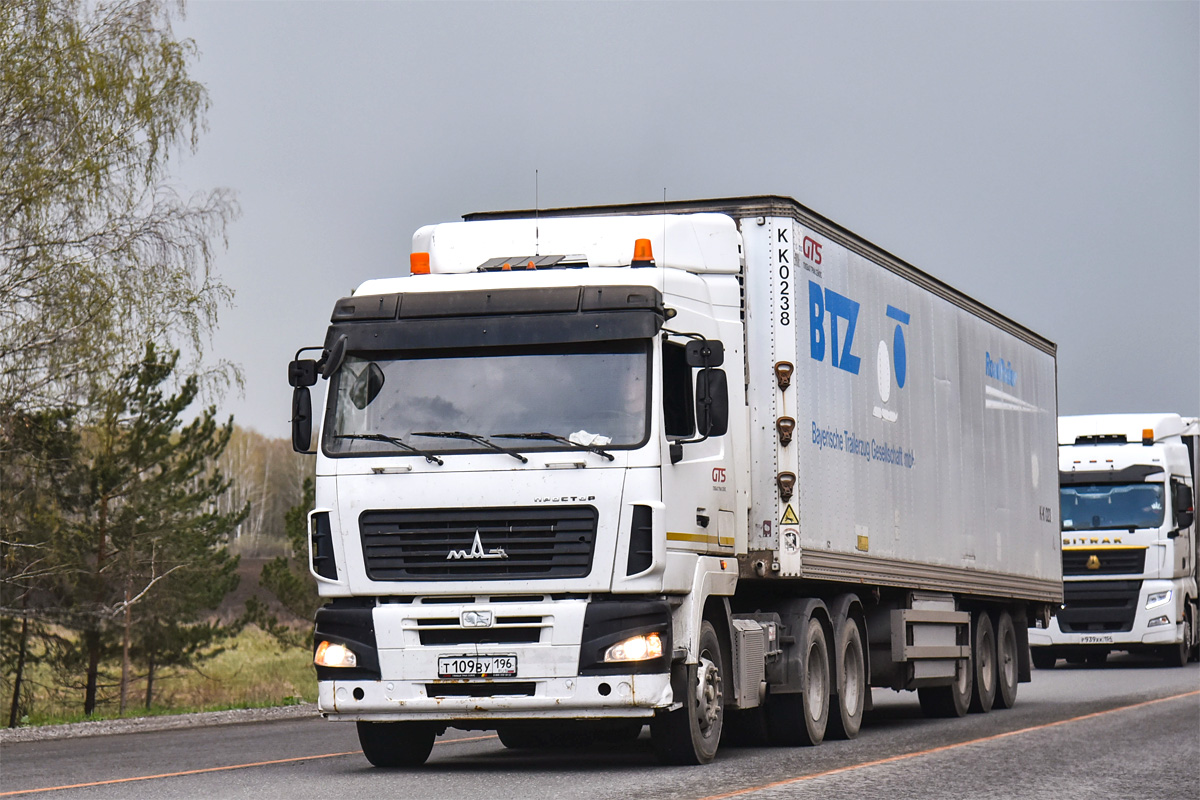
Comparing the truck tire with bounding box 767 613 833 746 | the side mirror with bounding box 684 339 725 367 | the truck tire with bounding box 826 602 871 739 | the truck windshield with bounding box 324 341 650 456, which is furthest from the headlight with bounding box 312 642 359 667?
the truck tire with bounding box 826 602 871 739

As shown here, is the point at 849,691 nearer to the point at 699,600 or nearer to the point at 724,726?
the point at 724,726

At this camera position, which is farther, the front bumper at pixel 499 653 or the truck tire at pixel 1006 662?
the truck tire at pixel 1006 662

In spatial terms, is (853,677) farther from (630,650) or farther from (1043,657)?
(1043,657)

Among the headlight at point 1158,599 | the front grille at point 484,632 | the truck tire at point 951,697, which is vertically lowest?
the truck tire at point 951,697

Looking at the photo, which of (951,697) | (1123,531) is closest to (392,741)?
(951,697)

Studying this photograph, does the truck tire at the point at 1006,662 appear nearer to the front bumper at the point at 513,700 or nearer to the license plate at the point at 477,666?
the front bumper at the point at 513,700

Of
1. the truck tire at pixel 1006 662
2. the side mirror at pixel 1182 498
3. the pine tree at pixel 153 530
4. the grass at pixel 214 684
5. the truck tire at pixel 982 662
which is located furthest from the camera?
A: the grass at pixel 214 684

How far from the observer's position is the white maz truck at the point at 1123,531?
95.0 ft

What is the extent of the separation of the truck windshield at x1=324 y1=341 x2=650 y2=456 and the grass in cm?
2107

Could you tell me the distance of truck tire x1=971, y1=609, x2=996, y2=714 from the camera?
60.7 ft

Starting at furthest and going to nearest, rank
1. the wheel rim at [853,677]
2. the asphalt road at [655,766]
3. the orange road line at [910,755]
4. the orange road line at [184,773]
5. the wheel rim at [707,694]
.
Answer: the wheel rim at [853,677], the wheel rim at [707,694], the orange road line at [184,773], the asphalt road at [655,766], the orange road line at [910,755]

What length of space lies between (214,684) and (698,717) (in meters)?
33.1

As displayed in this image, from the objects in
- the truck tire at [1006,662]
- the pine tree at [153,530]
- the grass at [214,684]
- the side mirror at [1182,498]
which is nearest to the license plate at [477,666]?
the truck tire at [1006,662]

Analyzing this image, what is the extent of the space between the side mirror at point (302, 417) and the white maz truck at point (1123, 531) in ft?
66.5
